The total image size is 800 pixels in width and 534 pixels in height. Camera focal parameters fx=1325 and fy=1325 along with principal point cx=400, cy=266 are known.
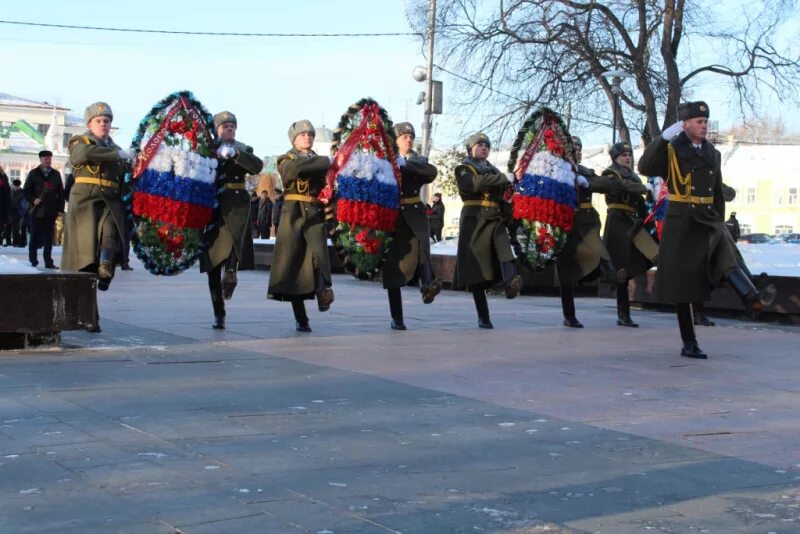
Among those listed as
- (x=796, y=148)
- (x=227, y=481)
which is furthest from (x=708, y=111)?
(x=796, y=148)

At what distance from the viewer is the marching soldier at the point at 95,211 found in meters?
11.7

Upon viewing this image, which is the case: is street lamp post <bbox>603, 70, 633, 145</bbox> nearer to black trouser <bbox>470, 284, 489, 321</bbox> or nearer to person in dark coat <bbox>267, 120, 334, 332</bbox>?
black trouser <bbox>470, 284, 489, 321</bbox>

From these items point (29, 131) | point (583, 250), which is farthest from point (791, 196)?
point (583, 250)

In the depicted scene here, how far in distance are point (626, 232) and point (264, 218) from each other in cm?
2499

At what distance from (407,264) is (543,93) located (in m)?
17.8

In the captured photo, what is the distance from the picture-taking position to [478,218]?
13344mm

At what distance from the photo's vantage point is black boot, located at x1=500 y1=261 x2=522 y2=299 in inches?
507

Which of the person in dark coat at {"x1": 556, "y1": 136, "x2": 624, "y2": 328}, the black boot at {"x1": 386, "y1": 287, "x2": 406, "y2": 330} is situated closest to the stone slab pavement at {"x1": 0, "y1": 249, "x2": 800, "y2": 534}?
the black boot at {"x1": 386, "y1": 287, "x2": 406, "y2": 330}

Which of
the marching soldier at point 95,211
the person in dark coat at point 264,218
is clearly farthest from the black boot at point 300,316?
the person in dark coat at point 264,218

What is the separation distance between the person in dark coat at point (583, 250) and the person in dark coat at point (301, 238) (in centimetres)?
281

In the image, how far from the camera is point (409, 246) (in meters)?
12.9

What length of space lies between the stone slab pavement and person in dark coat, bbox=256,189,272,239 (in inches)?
1029

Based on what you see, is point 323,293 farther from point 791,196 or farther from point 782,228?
point 791,196

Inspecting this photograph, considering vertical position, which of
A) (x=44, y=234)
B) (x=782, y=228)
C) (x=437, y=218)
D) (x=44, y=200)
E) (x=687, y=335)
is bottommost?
(x=687, y=335)
